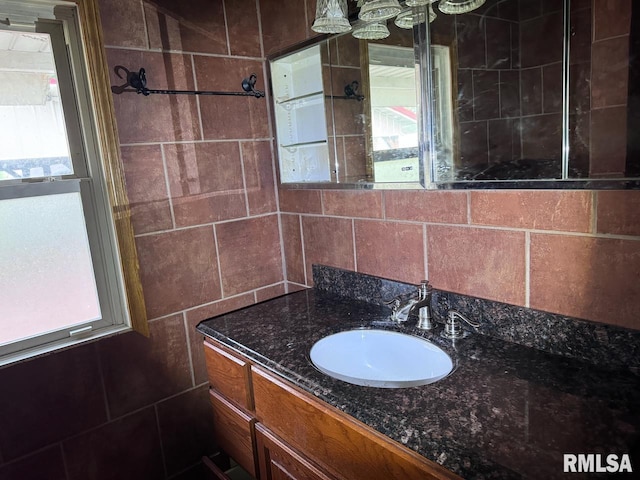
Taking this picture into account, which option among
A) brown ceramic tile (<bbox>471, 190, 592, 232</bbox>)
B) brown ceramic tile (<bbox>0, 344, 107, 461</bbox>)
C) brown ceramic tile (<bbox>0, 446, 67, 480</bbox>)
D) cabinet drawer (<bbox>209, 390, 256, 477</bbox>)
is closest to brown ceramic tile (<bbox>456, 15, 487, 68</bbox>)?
brown ceramic tile (<bbox>471, 190, 592, 232</bbox>)

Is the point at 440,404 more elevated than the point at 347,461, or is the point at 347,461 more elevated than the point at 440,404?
the point at 440,404

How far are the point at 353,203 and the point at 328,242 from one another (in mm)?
218

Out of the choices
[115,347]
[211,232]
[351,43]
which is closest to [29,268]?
[115,347]

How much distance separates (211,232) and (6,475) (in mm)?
1020

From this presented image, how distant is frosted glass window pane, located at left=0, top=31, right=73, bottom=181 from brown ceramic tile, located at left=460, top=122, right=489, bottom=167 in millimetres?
1273

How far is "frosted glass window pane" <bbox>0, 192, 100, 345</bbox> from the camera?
148 cm

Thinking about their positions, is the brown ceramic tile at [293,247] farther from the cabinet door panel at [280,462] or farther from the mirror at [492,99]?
the cabinet door panel at [280,462]

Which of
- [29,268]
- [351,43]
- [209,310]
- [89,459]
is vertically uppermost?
[351,43]

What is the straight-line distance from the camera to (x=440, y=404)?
959mm

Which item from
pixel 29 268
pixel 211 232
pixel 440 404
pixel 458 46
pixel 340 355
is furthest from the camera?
pixel 211 232

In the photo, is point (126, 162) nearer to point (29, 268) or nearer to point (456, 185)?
point (29, 268)

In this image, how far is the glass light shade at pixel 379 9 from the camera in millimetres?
1187

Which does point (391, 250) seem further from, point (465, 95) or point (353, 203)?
point (465, 95)

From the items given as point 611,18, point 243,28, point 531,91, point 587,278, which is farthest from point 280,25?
point 587,278
